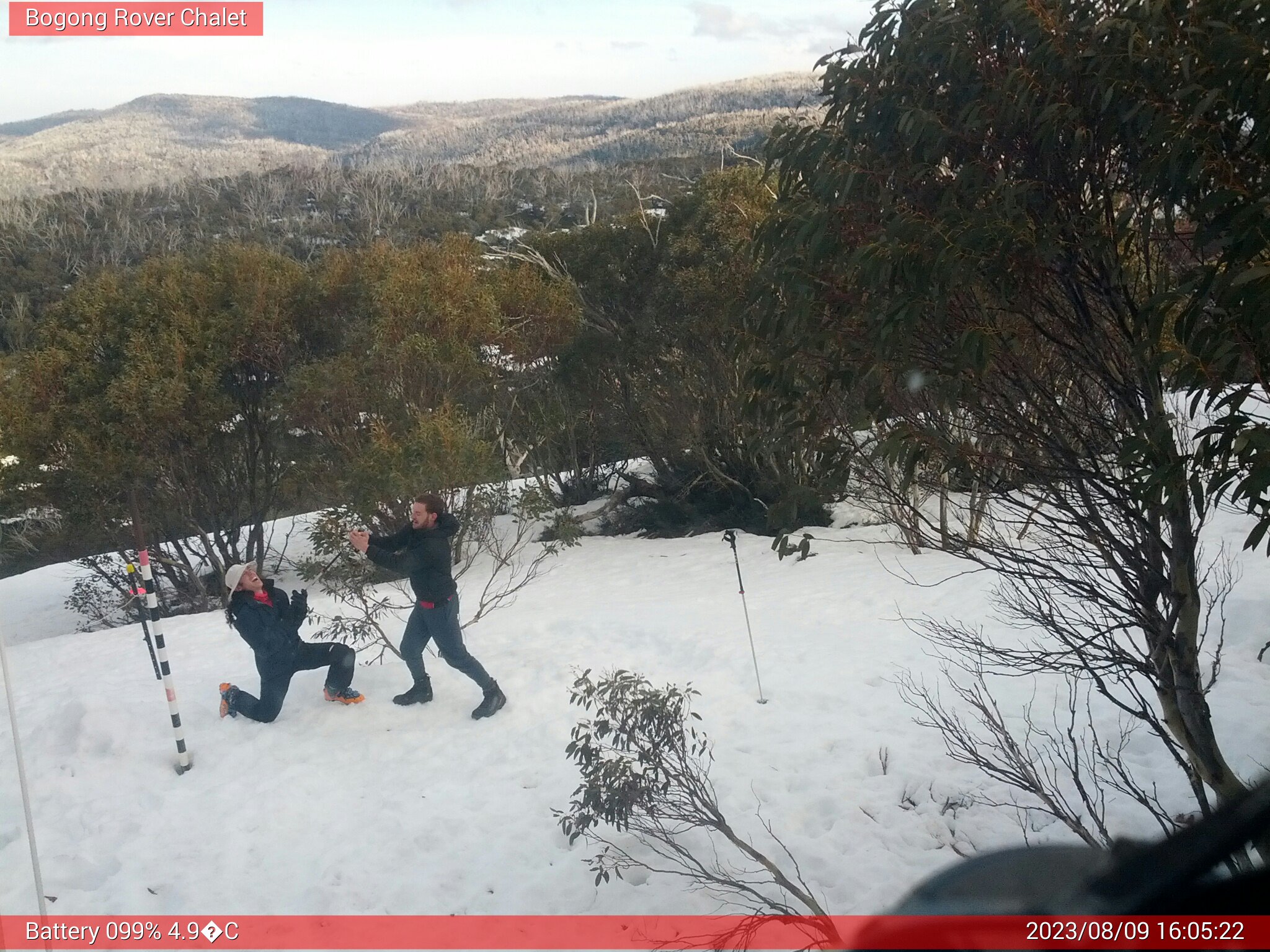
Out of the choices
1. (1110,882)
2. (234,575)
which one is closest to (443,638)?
(234,575)

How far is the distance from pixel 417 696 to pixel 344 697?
1.63 ft

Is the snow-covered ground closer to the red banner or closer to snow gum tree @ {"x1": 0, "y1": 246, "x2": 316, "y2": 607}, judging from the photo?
the red banner

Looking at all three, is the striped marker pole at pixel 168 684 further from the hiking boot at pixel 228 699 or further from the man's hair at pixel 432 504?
the man's hair at pixel 432 504

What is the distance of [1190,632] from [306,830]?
4.14m

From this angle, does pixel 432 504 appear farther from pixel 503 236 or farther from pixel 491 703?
pixel 503 236

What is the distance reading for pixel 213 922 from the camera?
3.87 metres

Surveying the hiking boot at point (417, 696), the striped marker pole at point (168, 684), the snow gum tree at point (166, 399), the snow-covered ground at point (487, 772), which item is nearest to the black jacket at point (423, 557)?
the hiking boot at point (417, 696)

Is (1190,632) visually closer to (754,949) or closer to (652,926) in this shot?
(754,949)

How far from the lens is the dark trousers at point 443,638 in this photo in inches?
225

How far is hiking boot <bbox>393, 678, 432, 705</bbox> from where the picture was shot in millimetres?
6129

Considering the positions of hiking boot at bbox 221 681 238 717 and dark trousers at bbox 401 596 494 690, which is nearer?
dark trousers at bbox 401 596 494 690

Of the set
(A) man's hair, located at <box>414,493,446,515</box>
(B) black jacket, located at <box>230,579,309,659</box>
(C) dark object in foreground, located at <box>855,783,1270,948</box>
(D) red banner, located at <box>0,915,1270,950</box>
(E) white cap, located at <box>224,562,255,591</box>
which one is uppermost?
(C) dark object in foreground, located at <box>855,783,1270,948</box>

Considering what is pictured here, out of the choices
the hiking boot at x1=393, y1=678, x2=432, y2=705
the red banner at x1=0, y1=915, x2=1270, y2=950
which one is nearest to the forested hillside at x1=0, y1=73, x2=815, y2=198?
the hiking boot at x1=393, y1=678, x2=432, y2=705

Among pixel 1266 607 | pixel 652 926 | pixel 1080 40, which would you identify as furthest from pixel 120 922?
pixel 1266 607
